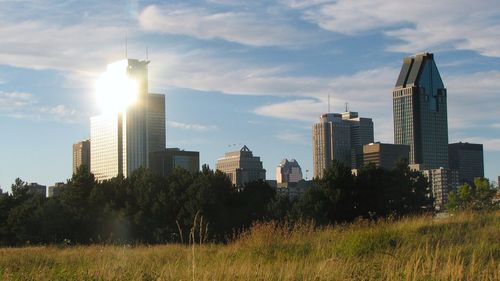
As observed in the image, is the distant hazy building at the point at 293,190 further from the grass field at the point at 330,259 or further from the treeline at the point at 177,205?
the grass field at the point at 330,259

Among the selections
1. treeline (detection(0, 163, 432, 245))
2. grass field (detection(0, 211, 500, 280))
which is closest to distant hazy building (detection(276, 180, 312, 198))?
treeline (detection(0, 163, 432, 245))

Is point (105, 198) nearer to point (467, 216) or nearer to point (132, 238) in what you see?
point (132, 238)

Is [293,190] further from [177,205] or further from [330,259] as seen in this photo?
[330,259]

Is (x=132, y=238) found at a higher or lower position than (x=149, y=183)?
lower

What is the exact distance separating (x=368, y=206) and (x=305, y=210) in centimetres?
662

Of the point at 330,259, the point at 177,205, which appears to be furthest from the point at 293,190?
the point at 330,259

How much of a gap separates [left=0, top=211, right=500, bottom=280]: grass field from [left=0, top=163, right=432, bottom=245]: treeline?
131 ft

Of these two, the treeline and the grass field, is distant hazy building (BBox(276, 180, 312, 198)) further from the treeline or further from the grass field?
the grass field

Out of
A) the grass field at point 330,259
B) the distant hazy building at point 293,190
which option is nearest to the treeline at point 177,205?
the distant hazy building at point 293,190

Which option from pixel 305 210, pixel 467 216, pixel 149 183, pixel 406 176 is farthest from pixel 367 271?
pixel 406 176

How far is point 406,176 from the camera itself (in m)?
74.2

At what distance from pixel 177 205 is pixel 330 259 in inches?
2246

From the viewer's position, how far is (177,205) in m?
64.9

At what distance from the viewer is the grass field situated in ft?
28.0
